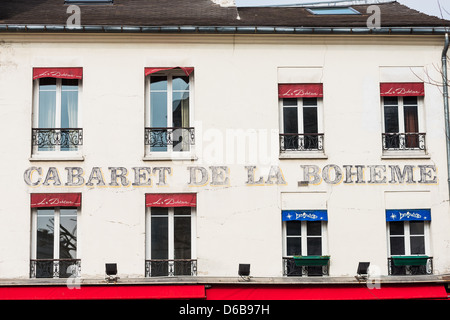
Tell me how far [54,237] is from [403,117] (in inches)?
300

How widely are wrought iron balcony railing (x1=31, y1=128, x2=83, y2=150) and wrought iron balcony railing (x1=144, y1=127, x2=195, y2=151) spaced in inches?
56.1

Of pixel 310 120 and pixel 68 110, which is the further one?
pixel 310 120

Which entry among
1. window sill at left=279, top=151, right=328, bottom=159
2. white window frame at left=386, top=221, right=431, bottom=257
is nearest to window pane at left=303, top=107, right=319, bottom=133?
window sill at left=279, top=151, right=328, bottom=159

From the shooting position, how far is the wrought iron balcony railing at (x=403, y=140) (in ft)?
46.4

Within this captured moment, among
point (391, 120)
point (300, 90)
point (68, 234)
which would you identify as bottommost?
point (68, 234)

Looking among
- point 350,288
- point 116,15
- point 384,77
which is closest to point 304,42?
point 384,77

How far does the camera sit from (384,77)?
14211 mm

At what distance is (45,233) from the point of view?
13664 mm

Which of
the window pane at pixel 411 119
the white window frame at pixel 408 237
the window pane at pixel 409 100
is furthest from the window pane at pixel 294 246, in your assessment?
the window pane at pixel 409 100

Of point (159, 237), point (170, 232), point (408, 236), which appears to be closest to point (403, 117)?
point (408, 236)

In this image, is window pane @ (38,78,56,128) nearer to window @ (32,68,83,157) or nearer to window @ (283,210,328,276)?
window @ (32,68,83,157)

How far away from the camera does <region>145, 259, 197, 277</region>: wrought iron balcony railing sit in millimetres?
13555

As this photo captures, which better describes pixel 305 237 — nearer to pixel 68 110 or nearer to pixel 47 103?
pixel 68 110

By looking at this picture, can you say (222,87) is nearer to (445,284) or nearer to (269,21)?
(269,21)
